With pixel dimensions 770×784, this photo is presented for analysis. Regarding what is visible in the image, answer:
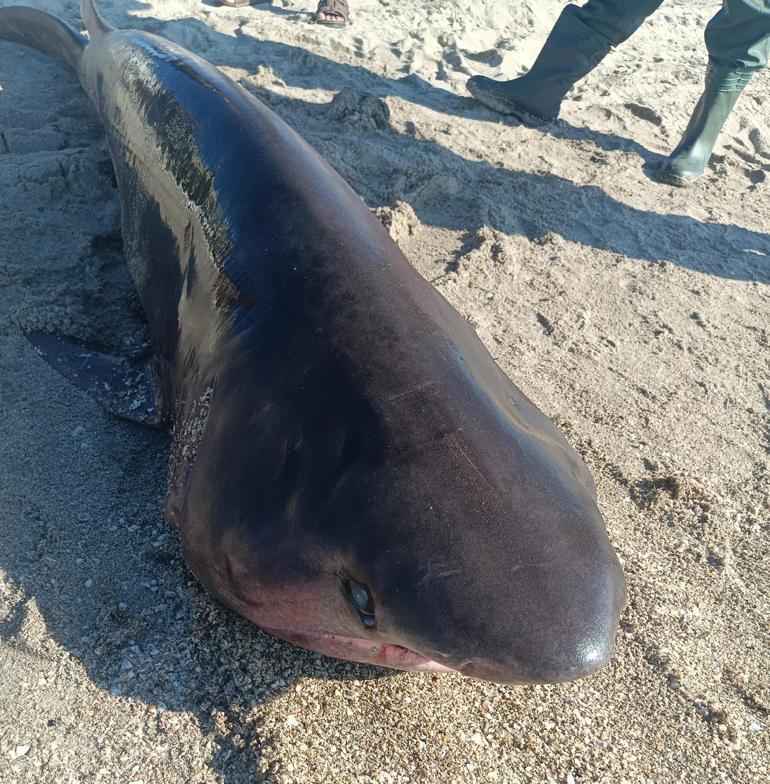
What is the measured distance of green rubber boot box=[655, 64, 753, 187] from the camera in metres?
4.87

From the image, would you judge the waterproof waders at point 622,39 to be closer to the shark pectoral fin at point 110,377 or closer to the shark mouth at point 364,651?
the shark pectoral fin at point 110,377

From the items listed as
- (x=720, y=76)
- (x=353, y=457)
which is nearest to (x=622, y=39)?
(x=720, y=76)

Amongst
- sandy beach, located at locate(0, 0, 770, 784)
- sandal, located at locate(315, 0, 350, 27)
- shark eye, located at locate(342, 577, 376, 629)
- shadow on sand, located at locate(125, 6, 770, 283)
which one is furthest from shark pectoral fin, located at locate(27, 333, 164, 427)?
sandal, located at locate(315, 0, 350, 27)

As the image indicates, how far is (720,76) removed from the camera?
4863 millimetres

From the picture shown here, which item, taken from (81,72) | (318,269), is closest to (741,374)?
(318,269)

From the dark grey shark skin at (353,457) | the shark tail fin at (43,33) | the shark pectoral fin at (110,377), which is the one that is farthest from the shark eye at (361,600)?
the shark tail fin at (43,33)

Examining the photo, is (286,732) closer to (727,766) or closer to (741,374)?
(727,766)

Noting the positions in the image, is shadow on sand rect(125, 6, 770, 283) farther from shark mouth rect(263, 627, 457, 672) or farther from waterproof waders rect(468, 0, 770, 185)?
shark mouth rect(263, 627, 457, 672)

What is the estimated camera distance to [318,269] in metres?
2.21

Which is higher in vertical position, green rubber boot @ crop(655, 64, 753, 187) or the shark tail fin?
green rubber boot @ crop(655, 64, 753, 187)

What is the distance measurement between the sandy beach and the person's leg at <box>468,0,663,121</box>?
22cm

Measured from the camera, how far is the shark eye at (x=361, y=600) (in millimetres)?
1616

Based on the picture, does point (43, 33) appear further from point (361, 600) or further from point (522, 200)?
point (361, 600)

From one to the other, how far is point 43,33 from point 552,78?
4173 millimetres
